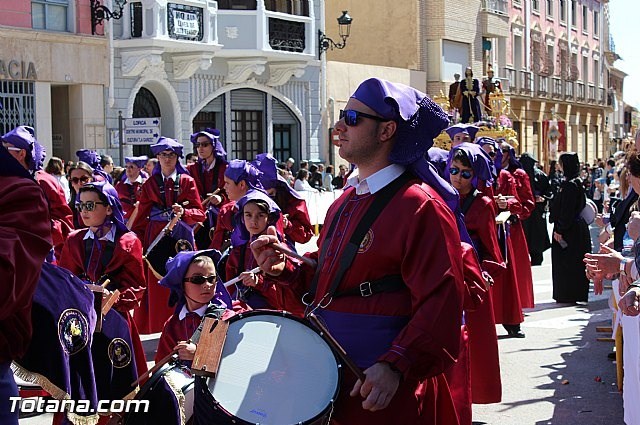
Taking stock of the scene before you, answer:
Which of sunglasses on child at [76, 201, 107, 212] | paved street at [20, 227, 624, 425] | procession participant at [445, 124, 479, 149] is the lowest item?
paved street at [20, 227, 624, 425]

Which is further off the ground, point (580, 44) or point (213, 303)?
point (580, 44)

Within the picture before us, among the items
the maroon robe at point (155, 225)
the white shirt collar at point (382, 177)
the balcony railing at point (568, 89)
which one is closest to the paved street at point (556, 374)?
the maroon robe at point (155, 225)

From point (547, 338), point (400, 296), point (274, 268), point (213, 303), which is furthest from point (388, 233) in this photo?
point (547, 338)

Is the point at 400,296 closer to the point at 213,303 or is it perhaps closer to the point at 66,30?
the point at 213,303

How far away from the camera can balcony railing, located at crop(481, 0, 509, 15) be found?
45.5 meters

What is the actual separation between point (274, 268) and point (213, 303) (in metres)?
2.08

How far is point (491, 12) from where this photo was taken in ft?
150

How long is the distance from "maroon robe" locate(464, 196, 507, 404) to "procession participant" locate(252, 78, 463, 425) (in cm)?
308

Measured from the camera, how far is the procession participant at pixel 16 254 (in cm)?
334

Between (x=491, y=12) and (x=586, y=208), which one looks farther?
(x=491, y=12)

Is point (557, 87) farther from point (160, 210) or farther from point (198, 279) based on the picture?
point (198, 279)

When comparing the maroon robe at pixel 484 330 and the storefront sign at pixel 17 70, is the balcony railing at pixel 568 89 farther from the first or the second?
the maroon robe at pixel 484 330

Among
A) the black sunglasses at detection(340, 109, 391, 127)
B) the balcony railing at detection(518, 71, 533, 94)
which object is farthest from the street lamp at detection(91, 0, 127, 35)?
the balcony railing at detection(518, 71, 533, 94)

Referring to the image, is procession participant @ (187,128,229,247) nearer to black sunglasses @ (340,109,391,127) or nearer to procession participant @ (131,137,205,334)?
procession participant @ (131,137,205,334)
